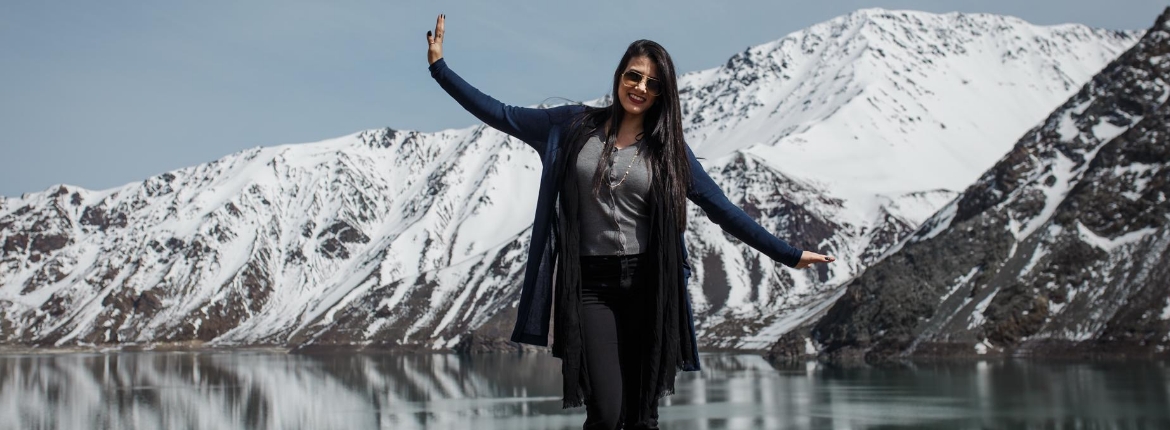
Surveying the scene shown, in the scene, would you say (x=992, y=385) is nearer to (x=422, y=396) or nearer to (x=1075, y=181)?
(x=422, y=396)

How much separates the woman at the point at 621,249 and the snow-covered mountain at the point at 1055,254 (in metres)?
105

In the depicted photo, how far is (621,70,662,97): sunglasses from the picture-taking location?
6779mm

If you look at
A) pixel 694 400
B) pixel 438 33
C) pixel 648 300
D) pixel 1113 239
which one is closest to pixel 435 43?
pixel 438 33

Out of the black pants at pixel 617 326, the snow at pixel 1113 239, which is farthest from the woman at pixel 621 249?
the snow at pixel 1113 239

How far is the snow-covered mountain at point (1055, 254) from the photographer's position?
10956cm

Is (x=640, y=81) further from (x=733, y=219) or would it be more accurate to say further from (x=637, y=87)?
(x=733, y=219)

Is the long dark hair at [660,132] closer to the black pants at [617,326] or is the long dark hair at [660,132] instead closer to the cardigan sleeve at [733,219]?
the cardigan sleeve at [733,219]

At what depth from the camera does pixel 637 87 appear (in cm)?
677

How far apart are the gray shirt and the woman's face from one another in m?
0.31

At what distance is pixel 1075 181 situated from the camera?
130125 mm

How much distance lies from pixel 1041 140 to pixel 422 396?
276 ft

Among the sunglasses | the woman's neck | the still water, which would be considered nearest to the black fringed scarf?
the woman's neck

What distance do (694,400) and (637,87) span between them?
251 feet

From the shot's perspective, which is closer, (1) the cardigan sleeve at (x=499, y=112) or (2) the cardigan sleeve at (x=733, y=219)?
(2) the cardigan sleeve at (x=733, y=219)
